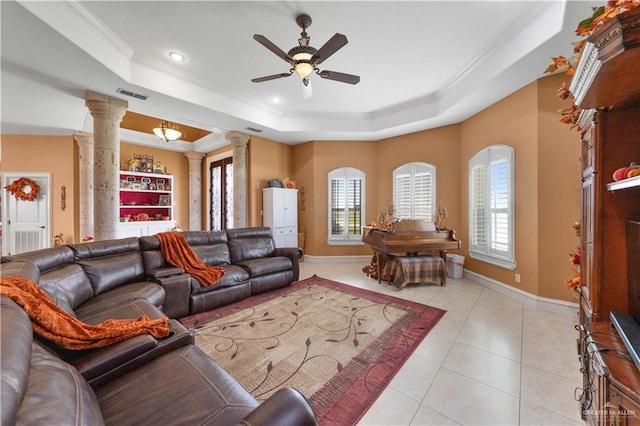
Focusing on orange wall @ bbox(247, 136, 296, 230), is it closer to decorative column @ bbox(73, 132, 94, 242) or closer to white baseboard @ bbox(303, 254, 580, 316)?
decorative column @ bbox(73, 132, 94, 242)

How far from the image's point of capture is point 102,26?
8.68 ft

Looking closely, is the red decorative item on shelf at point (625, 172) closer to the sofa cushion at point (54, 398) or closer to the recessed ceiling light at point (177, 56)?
the sofa cushion at point (54, 398)

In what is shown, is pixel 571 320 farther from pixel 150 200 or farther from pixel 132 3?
pixel 150 200

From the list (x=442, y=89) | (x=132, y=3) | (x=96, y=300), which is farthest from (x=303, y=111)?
(x=96, y=300)

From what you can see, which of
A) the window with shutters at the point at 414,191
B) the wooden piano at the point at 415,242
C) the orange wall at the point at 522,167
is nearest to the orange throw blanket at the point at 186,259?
the wooden piano at the point at 415,242

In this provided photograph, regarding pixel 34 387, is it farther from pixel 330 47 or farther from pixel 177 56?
pixel 177 56

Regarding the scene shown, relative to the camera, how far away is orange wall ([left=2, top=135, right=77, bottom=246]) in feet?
17.1

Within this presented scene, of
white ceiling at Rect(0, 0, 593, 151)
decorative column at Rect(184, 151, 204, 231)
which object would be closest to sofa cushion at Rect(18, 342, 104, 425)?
white ceiling at Rect(0, 0, 593, 151)

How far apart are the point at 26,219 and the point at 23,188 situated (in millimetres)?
665

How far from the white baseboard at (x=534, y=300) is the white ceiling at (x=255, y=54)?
9.25 feet

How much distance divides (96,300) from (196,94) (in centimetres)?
317

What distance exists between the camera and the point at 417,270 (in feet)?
13.1

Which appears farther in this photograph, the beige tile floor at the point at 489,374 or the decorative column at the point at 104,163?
the decorative column at the point at 104,163

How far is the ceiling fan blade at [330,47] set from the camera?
7.29ft
